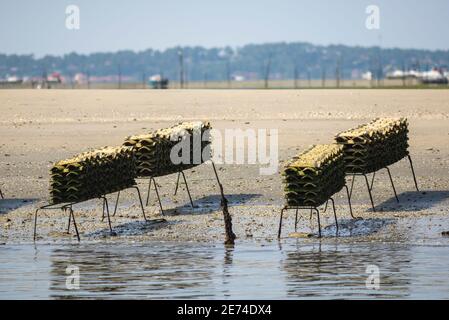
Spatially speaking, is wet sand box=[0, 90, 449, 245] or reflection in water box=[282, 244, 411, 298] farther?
wet sand box=[0, 90, 449, 245]

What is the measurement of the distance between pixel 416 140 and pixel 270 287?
2782 centimetres

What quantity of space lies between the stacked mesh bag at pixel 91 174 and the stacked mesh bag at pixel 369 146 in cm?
586

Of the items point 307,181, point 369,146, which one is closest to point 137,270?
point 307,181

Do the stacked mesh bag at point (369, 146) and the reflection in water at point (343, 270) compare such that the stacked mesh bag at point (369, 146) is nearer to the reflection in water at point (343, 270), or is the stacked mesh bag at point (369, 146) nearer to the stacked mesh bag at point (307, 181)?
the stacked mesh bag at point (307, 181)

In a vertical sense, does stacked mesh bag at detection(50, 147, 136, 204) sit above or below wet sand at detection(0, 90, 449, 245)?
above

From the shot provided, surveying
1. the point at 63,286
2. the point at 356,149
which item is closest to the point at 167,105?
the point at 356,149

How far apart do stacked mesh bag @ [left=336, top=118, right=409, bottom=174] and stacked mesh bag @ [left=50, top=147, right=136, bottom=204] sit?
231 inches

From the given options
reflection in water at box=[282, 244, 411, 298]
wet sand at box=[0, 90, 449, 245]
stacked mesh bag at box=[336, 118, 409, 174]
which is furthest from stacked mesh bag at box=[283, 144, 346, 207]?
stacked mesh bag at box=[336, 118, 409, 174]

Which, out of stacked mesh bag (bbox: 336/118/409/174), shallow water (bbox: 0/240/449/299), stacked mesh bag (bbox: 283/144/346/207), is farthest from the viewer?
stacked mesh bag (bbox: 336/118/409/174)

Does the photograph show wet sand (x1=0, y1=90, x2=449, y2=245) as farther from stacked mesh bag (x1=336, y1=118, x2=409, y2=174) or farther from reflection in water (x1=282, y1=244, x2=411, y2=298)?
reflection in water (x1=282, y1=244, x2=411, y2=298)

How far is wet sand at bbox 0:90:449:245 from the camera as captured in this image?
3784cm
